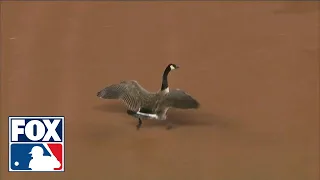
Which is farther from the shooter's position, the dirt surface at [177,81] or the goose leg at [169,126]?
the goose leg at [169,126]

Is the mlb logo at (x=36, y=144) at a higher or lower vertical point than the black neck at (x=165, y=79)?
lower

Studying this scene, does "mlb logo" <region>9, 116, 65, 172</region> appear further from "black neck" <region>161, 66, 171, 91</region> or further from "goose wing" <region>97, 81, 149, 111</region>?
"black neck" <region>161, 66, 171, 91</region>

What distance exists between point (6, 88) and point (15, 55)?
10.6 inches

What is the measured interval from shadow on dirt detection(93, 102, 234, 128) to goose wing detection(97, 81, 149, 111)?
8 centimetres

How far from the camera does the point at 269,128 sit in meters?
2.93

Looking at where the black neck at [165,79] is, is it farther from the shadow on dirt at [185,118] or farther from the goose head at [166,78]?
the shadow on dirt at [185,118]

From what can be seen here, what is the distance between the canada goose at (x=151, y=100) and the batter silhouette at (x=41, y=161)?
44 centimetres

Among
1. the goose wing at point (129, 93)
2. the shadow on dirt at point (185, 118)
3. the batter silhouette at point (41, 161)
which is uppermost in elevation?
the goose wing at point (129, 93)

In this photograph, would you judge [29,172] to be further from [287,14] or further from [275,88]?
[287,14]

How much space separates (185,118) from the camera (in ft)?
9.76

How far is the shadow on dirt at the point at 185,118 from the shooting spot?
294 cm

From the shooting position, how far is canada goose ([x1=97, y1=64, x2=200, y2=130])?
288cm

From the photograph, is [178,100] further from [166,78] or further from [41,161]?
[41,161]

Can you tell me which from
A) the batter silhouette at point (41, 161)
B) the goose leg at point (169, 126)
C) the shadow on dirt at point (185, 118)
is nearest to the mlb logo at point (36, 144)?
the batter silhouette at point (41, 161)
